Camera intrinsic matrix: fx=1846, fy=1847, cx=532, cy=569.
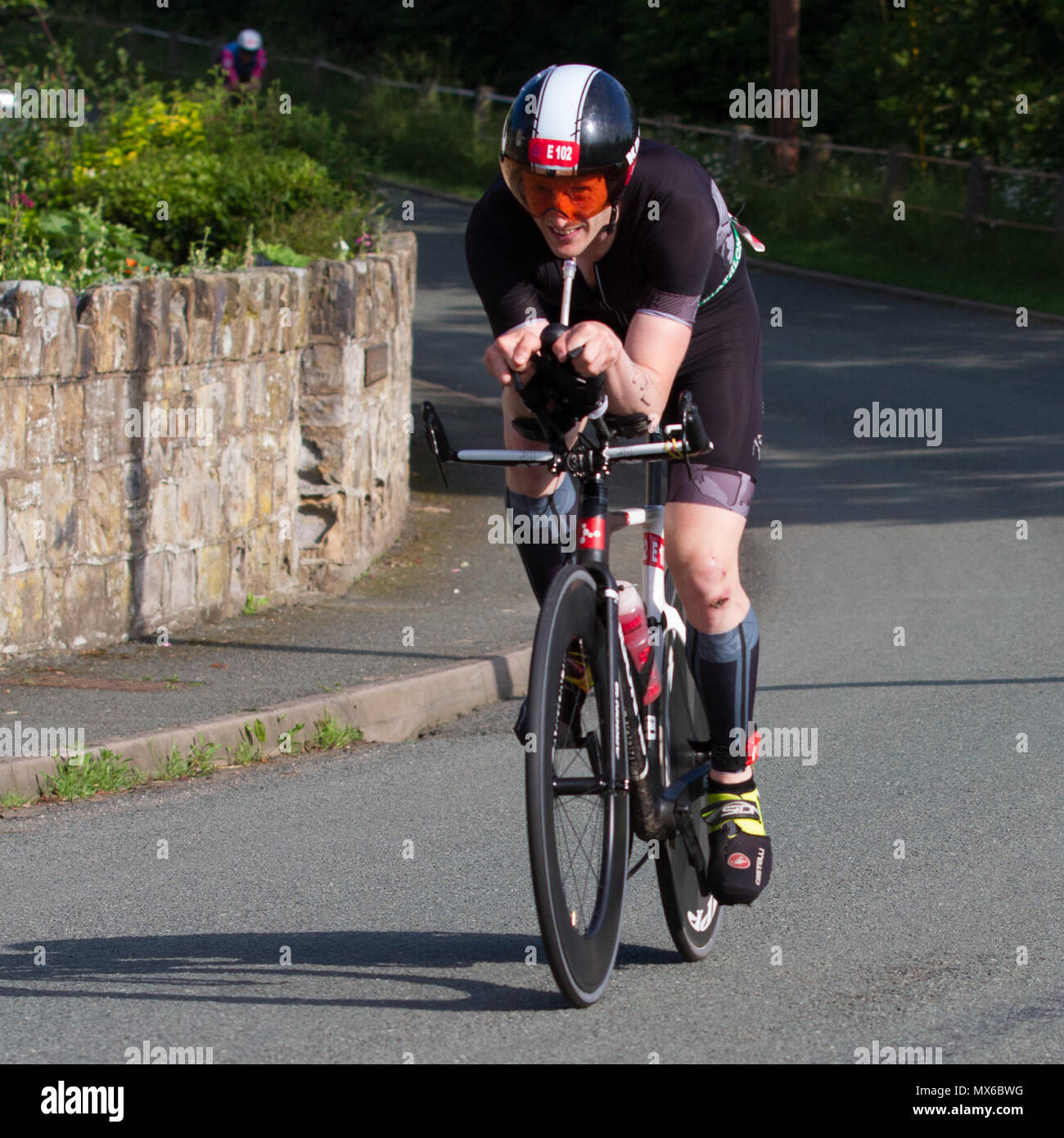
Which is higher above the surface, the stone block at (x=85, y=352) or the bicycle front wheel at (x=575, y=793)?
the stone block at (x=85, y=352)

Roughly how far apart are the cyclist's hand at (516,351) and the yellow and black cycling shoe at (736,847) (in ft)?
4.11

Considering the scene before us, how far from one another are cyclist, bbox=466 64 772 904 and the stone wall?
13.7ft

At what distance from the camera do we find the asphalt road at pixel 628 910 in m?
4.04

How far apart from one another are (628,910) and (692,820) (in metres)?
0.71

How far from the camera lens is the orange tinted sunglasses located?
390cm

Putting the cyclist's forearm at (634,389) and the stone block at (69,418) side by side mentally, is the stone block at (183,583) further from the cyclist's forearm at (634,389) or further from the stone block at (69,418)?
the cyclist's forearm at (634,389)

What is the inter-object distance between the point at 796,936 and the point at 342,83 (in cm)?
4254

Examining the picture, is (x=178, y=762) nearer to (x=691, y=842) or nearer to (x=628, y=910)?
(x=628, y=910)

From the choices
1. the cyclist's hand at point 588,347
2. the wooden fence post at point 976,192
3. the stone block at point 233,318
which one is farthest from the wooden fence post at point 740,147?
the cyclist's hand at point 588,347

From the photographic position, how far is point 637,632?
4.22 meters

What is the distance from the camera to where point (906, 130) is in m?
37.6

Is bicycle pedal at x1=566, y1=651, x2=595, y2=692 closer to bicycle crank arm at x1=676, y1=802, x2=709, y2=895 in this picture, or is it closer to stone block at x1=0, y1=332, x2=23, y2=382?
bicycle crank arm at x1=676, y1=802, x2=709, y2=895

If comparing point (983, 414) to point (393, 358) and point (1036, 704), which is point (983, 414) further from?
point (1036, 704)
